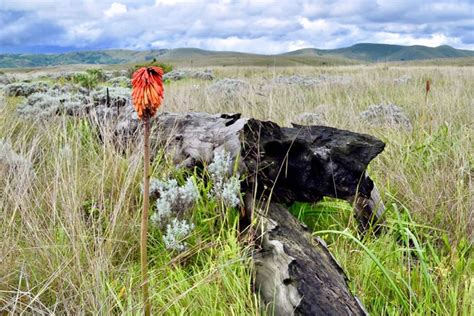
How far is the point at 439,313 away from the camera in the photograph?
221cm

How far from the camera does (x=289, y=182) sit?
10.1 ft

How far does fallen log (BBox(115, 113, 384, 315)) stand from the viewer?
216 cm

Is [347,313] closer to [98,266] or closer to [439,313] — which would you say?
[439,313]

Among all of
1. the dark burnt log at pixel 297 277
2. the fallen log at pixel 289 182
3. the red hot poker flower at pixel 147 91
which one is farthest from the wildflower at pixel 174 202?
the red hot poker flower at pixel 147 91

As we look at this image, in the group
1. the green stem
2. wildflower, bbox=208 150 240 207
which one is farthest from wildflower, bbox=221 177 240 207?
the green stem

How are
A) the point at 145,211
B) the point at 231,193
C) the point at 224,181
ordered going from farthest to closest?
1. the point at 224,181
2. the point at 231,193
3. the point at 145,211

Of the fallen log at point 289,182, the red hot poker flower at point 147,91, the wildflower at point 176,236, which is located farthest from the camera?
the wildflower at point 176,236

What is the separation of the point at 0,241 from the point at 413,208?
9.61 ft

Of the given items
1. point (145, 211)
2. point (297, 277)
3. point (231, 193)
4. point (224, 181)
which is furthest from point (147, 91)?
point (224, 181)

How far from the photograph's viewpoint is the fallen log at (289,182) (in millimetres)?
2158

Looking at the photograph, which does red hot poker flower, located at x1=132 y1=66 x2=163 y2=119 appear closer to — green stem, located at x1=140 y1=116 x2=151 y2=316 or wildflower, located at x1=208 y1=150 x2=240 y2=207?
green stem, located at x1=140 y1=116 x2=151 y2=316

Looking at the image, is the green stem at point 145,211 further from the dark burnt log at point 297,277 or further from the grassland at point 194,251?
the dark burnt log at point 297,277

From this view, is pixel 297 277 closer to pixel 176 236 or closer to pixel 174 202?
pixel 176 236

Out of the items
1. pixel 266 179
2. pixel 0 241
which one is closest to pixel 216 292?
pixel 266 179
